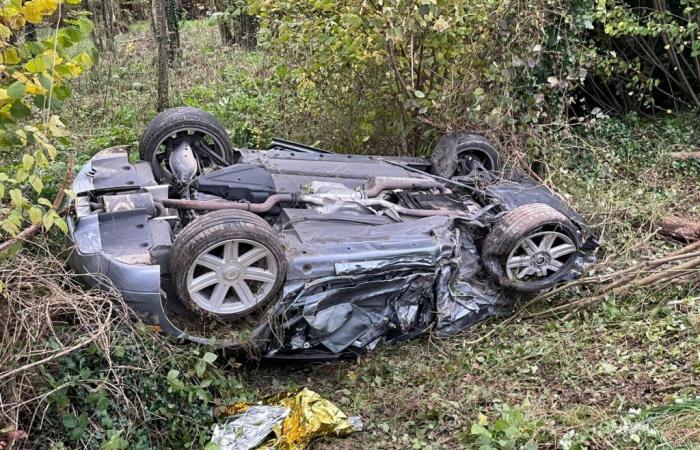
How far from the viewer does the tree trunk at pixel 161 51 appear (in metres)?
7.90

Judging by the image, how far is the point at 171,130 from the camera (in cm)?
532

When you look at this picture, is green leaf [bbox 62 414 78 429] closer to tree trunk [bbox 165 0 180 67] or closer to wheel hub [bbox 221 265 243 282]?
wheel hub [bbox 221 265 243 282]

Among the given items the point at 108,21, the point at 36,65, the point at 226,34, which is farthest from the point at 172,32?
the point at 36,65

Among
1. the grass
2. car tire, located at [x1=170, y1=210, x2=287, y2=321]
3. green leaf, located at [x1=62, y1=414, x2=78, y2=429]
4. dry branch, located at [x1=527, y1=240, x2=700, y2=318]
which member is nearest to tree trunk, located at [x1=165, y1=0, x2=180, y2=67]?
the grass

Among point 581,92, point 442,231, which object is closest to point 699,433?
point 442,231

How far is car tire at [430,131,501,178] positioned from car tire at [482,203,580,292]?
1099mm

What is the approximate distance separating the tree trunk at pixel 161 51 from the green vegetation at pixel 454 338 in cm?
24

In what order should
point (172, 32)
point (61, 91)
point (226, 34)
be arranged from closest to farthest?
point (61, 91) < point (172, 32) < point (226, 34)

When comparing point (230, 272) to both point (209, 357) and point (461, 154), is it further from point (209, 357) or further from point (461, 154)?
point (461, 154)

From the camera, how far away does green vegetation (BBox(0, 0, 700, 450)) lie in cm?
338

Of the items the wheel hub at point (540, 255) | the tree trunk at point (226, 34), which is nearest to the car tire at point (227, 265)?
the wheel hub at point (540, 255)

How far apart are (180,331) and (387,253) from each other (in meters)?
1.43

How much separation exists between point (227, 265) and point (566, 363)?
93.6 inches

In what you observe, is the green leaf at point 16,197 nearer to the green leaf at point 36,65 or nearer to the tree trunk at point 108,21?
the green leaf at point 36,65
